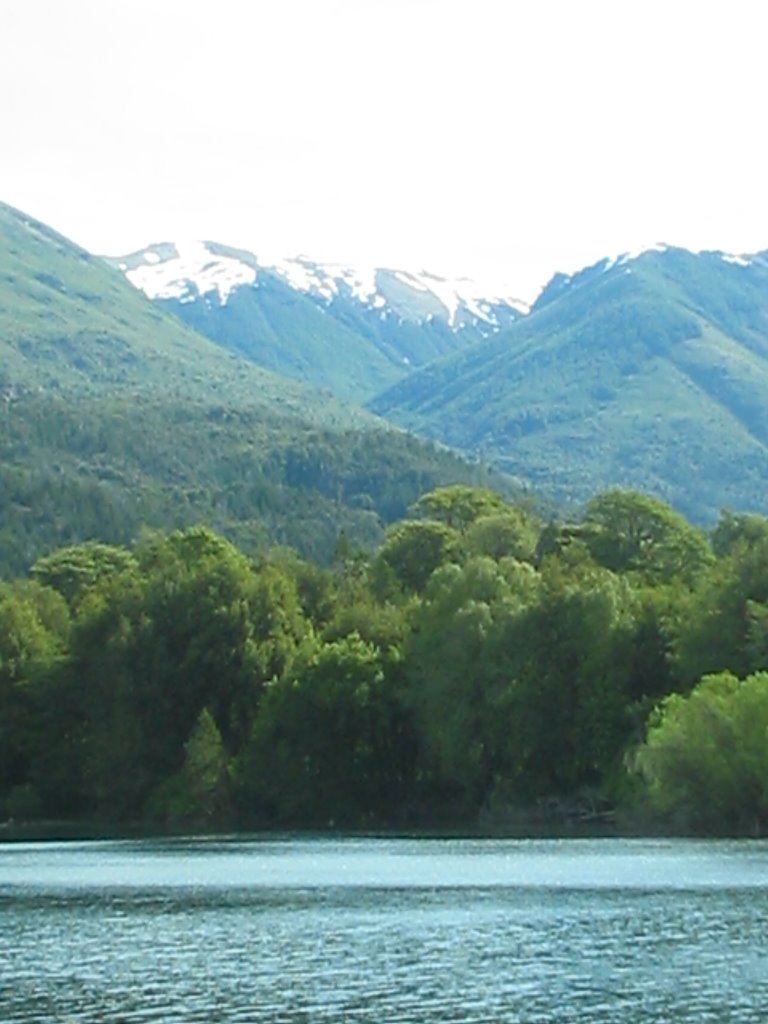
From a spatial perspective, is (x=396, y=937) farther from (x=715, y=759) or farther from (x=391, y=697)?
(x=391, y=697)

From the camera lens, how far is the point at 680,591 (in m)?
127

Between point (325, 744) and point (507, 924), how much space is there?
6256 centimetres

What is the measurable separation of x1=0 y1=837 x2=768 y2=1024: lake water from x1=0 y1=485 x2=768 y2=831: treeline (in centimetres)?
2023

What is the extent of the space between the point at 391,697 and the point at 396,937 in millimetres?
66415

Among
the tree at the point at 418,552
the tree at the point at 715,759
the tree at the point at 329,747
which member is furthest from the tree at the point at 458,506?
the tree at the point at 715,759

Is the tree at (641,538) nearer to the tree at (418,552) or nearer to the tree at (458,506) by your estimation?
the tree at (418,552)

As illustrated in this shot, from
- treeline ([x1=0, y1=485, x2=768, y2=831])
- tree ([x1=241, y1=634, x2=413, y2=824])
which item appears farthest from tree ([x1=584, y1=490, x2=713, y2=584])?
tree ([x1=241, y1=634, x2=413, y2=824])

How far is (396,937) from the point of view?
201 ft

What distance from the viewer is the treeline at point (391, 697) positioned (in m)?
114

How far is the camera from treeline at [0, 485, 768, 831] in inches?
4491

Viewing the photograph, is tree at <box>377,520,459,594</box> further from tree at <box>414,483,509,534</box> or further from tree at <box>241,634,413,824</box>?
tree at <box>241,634,413,824</box>

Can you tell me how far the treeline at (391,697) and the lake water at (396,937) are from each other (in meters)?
20.2

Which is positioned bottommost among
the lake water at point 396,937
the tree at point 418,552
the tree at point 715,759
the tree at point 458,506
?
the lake water at point 396,937

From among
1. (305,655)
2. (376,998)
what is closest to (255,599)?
(305,655)
